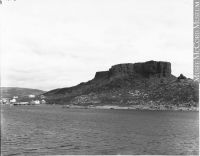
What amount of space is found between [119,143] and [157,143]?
9247mm

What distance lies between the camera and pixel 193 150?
66375mm

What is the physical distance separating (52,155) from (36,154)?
306cm

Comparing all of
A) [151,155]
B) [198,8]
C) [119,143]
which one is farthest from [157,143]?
[198,8]

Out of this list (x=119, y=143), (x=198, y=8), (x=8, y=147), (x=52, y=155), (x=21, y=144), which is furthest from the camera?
(x=119, y=143)

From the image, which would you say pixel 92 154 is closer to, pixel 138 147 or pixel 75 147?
pixel 75 147

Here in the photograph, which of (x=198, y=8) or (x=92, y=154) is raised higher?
(x=198, y=8)

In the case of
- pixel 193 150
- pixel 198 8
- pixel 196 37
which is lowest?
Result: pixel 193 150

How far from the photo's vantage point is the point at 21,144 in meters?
68.6

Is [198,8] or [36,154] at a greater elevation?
[198,8]

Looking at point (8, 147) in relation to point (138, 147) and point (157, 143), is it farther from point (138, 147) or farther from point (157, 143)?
point (157, 143)

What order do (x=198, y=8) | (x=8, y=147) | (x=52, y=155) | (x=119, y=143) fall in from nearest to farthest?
(x=198, y=8) → (x=52, y=155) → (x=8, y=147) → (x=119, y=143)

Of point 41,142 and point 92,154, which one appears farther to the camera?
point 41,142

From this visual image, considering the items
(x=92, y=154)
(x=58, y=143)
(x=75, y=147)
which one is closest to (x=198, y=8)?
(x=92, y=154)

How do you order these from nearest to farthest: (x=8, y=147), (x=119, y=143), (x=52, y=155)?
(x=52, y=155) < (x=8, y=147) < (x=119, y=143)
